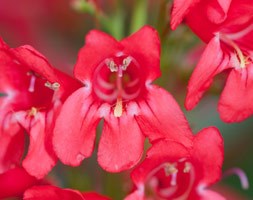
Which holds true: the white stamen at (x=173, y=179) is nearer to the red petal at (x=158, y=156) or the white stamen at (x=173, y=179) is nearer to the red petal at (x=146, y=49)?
the red petal at (x=158, y=156)

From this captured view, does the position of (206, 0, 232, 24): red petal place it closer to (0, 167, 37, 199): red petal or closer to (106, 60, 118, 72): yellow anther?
(106, 60, 118, 72): yellow anther

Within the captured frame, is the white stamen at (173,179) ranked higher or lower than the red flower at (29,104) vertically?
lower

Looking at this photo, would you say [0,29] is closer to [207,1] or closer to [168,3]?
[168,3]

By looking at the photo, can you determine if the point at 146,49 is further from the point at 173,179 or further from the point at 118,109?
the point at 173,179

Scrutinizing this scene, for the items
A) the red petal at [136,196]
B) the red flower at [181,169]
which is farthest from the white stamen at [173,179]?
the red petal at [136,196]

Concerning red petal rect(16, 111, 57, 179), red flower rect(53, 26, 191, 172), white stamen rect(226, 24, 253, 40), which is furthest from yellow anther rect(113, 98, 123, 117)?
white stamen rect(226, 24, 253, 40)

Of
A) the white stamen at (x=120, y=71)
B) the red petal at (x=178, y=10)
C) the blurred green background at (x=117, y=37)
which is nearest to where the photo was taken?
the red petal at (x=178, y=10)

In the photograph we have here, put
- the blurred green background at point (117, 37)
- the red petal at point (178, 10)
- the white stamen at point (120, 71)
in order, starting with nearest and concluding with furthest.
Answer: the red petal at point (178, 10)
the white stamen at point (120, 71)
the blurred green background at point (117, 37)
